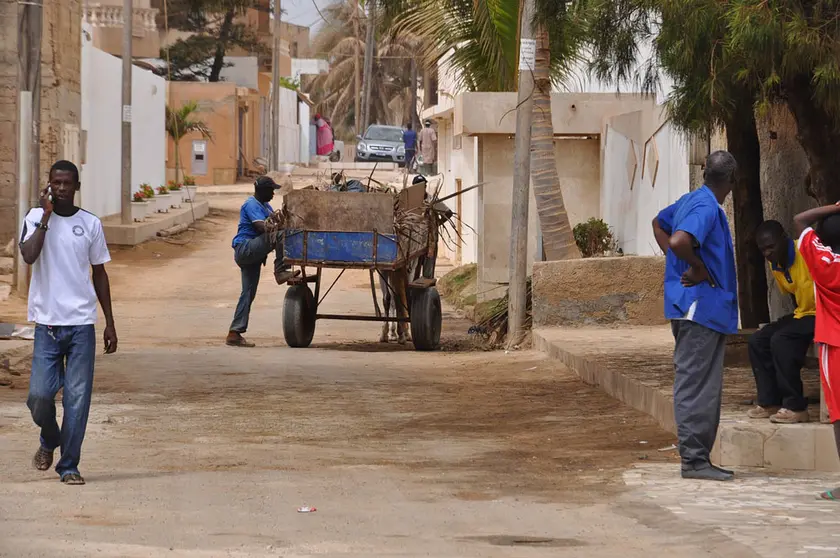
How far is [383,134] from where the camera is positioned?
1969 inches

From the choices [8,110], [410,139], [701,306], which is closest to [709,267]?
[701,306]

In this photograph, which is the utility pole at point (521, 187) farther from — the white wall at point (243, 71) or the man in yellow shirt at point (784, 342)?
the white wall at point (243, 71)

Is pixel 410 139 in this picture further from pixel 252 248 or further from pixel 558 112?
pixel 252 248

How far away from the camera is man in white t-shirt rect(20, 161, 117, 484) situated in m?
6.64

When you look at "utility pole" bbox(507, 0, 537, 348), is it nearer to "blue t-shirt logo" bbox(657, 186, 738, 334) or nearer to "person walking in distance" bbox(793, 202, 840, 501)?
"blue t-shirt logo" bbox(657, 186, 738, 334)

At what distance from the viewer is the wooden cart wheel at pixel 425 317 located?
13.7m

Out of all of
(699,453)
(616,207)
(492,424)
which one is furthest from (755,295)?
(616,207)

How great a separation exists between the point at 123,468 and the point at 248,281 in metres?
6.95

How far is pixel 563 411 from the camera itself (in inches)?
374

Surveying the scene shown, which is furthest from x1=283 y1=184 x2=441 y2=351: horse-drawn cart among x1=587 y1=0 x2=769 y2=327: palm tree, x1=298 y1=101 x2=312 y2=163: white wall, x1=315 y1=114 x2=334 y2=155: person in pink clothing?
x1=315 y1=114 x2=334 y2=155: person in pink clothing

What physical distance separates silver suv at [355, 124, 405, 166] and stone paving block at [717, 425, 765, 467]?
41285 millimetres

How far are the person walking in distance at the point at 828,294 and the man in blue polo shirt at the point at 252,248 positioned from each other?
7.87 metres

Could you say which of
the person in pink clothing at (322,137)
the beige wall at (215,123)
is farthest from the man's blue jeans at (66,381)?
the person in pink clothing at (322,137)

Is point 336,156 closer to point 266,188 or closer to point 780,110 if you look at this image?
point 266,188
